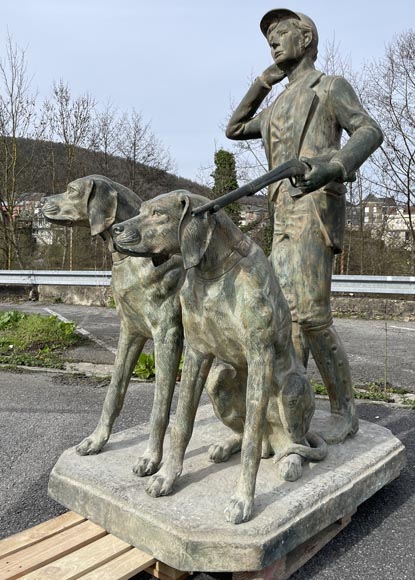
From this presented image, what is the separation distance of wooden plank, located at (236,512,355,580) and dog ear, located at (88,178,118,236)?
5.93 ft

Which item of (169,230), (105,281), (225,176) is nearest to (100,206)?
(169,230)

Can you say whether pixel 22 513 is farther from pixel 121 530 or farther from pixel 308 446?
pixel 308 446

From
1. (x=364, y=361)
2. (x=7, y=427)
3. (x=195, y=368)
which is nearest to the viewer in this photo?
(x=195, y=368)

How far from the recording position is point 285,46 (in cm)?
317

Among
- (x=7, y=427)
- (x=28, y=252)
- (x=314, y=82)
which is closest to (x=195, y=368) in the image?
(x=314, y=82)

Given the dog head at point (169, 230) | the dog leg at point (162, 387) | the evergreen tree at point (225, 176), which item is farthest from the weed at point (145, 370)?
the evergreen tree at point (225, 176)

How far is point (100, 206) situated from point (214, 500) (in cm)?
159

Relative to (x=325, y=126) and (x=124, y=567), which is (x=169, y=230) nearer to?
(x=325, y=126)

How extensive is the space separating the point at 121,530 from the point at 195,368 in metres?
0.82

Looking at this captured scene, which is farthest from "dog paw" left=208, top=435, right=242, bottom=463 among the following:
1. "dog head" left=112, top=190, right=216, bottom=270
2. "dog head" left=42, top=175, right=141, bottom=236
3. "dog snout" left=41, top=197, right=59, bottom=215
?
"dog snout" left=41, top=197, right=59, bottom=215

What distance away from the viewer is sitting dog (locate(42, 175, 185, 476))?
2.90 meters

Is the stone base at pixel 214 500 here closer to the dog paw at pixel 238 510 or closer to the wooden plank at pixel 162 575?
the dog paw at pixel 238 510

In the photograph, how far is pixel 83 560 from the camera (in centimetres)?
242

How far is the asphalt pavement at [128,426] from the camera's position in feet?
8.88
